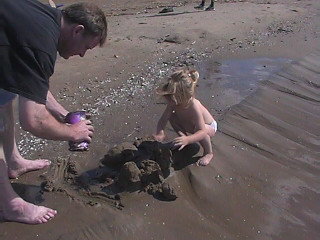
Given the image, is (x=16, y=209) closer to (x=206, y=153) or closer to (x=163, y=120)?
(x=163, y=120)

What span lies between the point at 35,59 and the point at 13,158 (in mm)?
1250

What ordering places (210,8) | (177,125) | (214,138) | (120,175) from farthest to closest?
1. (210,8)
2. (214,138)
3. (177,125)
4. (120,175)

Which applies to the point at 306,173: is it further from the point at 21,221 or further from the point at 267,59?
the point at 267,59

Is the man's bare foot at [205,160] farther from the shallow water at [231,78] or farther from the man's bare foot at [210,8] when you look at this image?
the man's bare foot at [210,8]

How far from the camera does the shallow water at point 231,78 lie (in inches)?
201

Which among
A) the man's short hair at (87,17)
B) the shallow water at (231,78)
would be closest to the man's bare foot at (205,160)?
the shallow water at (231,78)

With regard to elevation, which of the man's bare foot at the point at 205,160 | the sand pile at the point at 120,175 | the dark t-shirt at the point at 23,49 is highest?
the dark t-shirt at the point at 23,49

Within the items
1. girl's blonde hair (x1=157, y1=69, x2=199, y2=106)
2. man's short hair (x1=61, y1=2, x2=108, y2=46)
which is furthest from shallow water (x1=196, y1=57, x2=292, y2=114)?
man's short hair (x1=61, y1=2, x2=108, y2=46)

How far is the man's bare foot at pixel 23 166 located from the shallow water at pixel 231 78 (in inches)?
79.9

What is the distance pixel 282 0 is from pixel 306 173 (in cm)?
928

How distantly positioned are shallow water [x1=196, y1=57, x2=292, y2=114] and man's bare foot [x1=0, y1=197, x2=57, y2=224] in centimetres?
243

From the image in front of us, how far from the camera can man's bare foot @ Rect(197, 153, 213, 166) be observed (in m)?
3.71

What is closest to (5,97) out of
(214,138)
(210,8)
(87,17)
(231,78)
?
(87,17)

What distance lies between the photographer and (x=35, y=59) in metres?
2.36
